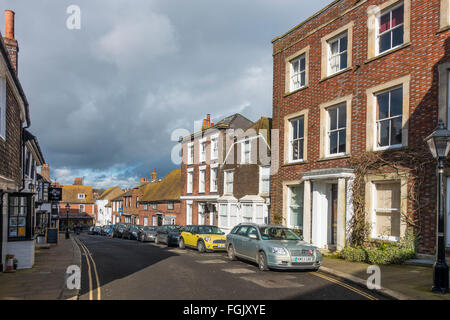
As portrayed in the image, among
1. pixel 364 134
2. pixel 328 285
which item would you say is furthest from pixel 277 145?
pixel 328 285

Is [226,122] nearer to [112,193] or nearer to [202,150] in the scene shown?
[202,150]

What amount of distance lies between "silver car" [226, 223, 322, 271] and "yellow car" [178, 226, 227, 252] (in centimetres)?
344

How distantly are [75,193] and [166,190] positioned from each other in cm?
5247

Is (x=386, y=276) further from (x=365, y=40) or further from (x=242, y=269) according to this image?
(x=365, y=40)

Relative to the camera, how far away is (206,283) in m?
10.3

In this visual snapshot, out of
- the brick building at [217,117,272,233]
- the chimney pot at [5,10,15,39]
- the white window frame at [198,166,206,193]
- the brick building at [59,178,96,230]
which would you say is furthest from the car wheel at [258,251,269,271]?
the brick building at [59,178,96,230]

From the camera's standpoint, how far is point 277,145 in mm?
21656

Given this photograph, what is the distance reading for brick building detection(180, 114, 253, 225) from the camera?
107ft

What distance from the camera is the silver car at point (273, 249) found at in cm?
1206

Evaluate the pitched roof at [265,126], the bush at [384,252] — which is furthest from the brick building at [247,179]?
the bush at [384,252]

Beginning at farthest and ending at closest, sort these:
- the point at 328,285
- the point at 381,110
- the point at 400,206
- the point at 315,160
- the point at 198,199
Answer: the point at 198,199, the point at 315,160, the point at 381,110, the point at 400,206, the point at 328,285

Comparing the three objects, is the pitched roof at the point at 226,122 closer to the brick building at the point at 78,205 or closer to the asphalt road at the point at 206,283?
the asphalt road at the point at 206,283

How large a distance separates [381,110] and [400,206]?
391cm

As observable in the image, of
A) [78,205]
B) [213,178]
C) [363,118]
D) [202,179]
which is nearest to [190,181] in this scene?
[202,179]
